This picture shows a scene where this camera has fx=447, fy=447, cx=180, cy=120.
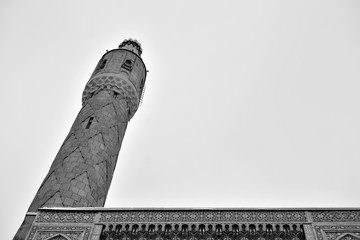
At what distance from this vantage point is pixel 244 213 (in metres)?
6.90

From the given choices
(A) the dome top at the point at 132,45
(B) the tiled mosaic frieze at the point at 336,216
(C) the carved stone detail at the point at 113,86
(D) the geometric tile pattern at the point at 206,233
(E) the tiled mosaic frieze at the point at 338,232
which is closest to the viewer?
(E) the tiled mosaic frieze at the point at 338,232

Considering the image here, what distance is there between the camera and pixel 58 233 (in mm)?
6805

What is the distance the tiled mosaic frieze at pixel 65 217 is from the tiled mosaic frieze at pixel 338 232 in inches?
137

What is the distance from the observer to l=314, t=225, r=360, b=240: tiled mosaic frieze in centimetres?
643

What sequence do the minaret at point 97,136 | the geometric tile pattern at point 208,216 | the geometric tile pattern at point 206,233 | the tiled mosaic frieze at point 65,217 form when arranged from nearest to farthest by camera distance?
the geometric tile pattern at point 206,233 → the geometric tile pattern at point 208,216 → the tiled mosaic frieze at point 65,217 → the minaret at point 97,136

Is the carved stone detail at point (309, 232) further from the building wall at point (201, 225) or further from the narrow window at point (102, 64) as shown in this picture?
the narrow window at point (102, 64)

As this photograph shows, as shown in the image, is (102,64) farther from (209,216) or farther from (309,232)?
(309,232)

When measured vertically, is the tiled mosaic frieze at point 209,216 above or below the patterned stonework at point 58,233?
above

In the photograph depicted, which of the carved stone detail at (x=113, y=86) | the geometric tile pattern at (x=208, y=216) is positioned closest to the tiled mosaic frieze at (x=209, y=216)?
the geometric tile pattern at (x=208, y=216)

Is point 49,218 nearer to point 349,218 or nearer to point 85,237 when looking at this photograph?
point 85,237

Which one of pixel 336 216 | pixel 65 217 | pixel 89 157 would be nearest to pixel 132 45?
pixel 89 157

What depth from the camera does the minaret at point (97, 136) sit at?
8.67m

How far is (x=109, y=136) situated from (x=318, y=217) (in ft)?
17.6

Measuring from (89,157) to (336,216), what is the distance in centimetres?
515
